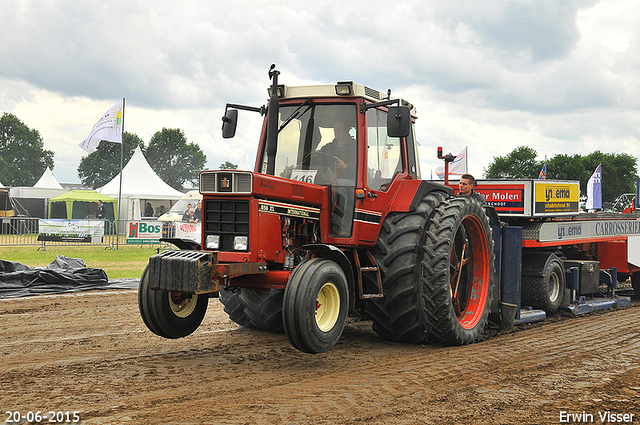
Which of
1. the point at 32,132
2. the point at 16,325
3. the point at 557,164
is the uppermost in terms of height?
the point at 32,132

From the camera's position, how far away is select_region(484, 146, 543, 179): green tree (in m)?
48.0

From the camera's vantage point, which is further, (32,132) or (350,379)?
(32,132)

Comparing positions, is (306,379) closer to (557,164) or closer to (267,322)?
(267,322)

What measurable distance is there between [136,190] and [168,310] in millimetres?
30853

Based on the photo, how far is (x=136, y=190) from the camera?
35125 mm

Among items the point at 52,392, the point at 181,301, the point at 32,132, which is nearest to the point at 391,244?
the point at 181,301

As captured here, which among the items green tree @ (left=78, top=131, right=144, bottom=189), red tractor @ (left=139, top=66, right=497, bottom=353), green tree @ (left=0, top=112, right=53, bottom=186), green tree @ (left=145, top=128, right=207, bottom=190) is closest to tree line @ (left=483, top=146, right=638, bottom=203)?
red tractor @ (left=139, top=66, right=497, bottom=353)

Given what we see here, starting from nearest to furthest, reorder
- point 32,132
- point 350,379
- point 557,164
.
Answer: point 350,379, point 557,164, point 32,132

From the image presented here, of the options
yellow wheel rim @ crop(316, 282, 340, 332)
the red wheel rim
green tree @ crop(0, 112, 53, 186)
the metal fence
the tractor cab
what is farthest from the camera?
green tree @ crop(0, 112, 53, 186)

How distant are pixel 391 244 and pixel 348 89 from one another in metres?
1.70

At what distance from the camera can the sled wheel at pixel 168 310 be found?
226 inches

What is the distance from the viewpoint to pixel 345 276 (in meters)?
5.65

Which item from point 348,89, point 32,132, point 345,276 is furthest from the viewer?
point 32,132

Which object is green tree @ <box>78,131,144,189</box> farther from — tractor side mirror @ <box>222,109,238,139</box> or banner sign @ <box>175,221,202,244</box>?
tractor side mirror @ <box>222,109,238,139</box>
